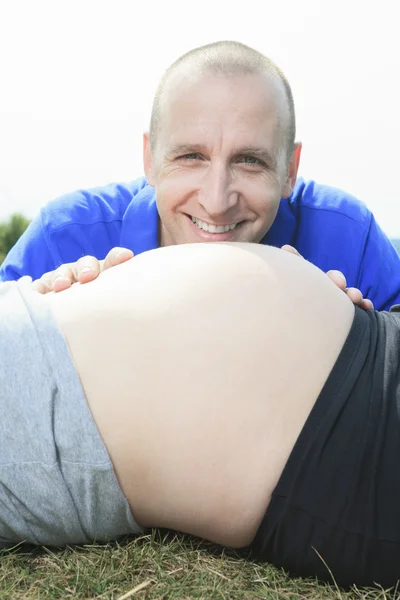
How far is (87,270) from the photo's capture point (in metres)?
1.84

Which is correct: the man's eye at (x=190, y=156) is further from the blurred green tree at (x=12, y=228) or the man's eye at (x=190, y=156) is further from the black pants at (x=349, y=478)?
the blurred green tree at (x=12, y=228)

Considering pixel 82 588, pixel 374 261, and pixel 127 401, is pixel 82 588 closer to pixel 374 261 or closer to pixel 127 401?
pixel 127 401

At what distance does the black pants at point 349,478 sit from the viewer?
150cm

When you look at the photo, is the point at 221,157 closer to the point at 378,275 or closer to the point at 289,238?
the point at 289,238

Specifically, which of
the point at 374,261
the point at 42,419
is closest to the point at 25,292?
the point at 42,419

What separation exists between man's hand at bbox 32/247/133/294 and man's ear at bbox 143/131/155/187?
3.52 ft

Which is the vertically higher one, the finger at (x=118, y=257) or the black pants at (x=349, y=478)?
the finger at (x=118, y=257)

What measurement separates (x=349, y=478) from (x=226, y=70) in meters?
1.69

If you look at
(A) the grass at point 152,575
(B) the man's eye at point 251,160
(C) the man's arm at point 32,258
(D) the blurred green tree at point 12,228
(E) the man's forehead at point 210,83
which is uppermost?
(E) the man's forehead at point 210,83

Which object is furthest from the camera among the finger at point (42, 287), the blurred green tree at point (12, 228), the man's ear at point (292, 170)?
the blurred green tree at point (12, 228)

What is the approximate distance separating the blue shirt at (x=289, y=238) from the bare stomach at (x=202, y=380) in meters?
1.44

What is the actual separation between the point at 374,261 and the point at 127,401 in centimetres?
184

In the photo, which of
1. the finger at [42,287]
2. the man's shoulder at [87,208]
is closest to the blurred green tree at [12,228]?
the man's shoulder at [87,208]

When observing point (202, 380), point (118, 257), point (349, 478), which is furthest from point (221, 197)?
point (349, 478)
